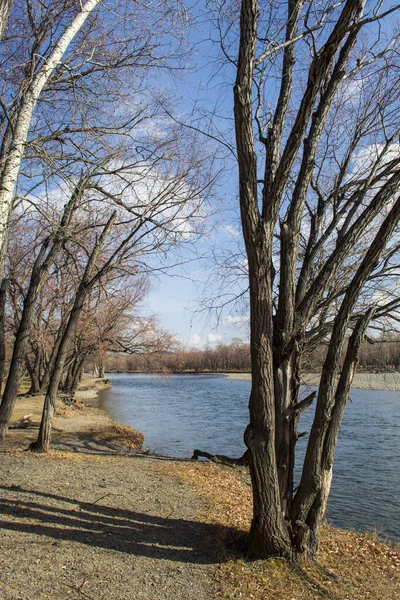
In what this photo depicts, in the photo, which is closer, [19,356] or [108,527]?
[108,527]

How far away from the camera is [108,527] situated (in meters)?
5.17

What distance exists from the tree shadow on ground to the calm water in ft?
14.4

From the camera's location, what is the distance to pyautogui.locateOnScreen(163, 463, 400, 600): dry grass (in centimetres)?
408

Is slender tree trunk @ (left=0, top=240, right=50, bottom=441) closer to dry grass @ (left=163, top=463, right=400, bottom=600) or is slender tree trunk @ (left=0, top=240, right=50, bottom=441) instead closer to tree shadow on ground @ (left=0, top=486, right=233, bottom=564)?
tree shadow on ground @ (left=0, top=486, right=233, bottom=564)

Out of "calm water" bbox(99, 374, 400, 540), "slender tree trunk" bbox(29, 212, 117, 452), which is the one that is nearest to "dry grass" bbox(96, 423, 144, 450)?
"calm water" bbox(99, 374, 400, 540)

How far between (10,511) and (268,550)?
9.53 ft

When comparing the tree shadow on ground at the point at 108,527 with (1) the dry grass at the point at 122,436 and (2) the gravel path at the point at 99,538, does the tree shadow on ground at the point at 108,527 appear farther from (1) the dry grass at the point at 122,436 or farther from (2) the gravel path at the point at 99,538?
(1) the dry grass at the point at 122,436

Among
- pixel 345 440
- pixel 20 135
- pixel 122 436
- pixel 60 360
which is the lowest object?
pixel 345 440

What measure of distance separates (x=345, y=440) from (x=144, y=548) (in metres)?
13.3

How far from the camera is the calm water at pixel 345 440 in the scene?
9.42 m

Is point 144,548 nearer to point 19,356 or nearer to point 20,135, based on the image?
point 20,135

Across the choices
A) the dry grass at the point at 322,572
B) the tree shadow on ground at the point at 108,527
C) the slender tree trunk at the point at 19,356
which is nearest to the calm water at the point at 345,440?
the dry grass at the point at 322,572

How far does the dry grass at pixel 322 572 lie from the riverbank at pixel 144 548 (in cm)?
1

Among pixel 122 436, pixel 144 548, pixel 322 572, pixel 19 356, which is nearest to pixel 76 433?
pixel 122 436
